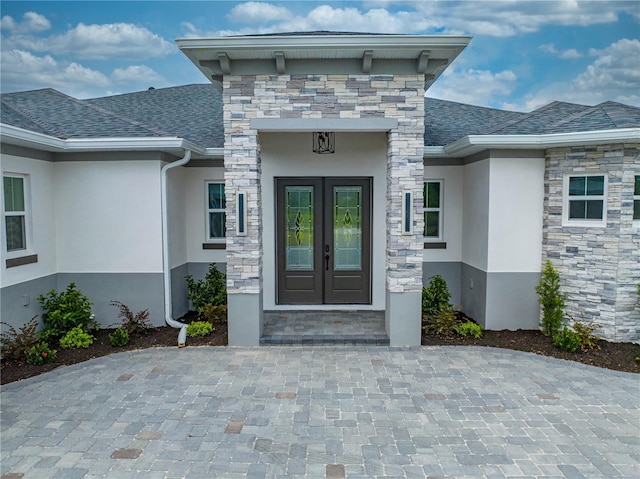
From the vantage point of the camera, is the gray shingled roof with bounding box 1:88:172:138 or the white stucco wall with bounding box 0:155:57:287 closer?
the white stucco wall with bounding box 0:155:57:287

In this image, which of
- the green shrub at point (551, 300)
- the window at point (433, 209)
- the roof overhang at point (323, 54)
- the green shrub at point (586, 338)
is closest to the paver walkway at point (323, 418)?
the green shrub at point (586, 338)

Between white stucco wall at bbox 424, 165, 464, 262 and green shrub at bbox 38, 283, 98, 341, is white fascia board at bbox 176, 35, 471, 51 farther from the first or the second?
green shrub at bbox 38, 283, 98, 341

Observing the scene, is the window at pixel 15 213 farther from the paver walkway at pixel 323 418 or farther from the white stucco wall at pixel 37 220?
the paver walkway at pixel 323 418

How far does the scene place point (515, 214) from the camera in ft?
26.0

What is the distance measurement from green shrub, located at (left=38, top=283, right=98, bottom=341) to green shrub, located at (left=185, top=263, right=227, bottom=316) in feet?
6.38

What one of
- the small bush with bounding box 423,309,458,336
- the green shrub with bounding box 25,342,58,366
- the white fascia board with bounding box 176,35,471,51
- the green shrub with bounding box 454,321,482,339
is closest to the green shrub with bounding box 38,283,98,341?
the green shrub with bounding box 25,342,58,366

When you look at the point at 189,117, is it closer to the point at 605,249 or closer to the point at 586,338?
the point at 605,249

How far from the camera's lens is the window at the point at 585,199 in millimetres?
7180

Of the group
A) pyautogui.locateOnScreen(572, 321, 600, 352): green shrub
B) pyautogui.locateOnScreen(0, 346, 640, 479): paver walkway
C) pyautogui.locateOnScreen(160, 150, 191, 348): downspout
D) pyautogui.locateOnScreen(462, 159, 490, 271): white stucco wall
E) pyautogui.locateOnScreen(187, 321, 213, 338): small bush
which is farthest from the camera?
pyautogui.locateOnScreen(462, 159, 490, 271): white stucco wall

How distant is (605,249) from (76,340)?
883 cm

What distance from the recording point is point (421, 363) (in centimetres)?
637

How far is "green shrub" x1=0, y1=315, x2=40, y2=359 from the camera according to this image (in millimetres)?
6383

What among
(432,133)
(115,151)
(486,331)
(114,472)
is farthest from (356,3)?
(114,472)

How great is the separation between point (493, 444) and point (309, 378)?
2.45 meters
